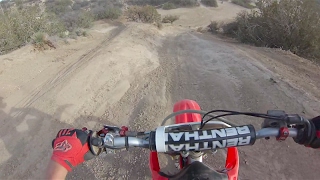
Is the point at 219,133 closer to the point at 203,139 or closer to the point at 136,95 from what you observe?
the point at 203,139

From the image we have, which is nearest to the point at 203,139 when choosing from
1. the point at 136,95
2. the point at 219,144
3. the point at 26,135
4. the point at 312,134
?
the point at 219,144

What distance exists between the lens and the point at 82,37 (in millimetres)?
12461

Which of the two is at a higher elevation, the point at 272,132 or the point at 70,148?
the point at 272,132

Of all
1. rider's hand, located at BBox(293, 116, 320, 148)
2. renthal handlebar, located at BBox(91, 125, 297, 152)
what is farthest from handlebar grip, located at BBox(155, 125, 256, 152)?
rider's hand, located at BBox(293, 116, 320, 148)

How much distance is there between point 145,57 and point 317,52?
223 inches

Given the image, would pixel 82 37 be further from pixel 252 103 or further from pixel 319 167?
pixel 319 167

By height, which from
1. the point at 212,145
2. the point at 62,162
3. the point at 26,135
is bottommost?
the point at 26,135

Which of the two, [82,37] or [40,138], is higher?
[40,138]

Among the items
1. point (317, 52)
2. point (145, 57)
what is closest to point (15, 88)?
point (145, 57)

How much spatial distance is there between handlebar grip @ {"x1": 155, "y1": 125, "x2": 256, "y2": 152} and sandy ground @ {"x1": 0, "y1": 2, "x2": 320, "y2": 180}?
8.15ft

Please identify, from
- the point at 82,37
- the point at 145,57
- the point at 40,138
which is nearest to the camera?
the point at 40,138

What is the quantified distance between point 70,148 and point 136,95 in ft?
15.1

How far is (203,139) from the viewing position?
1555 mm

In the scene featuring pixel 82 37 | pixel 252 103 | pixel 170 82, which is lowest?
pixel 82 37
